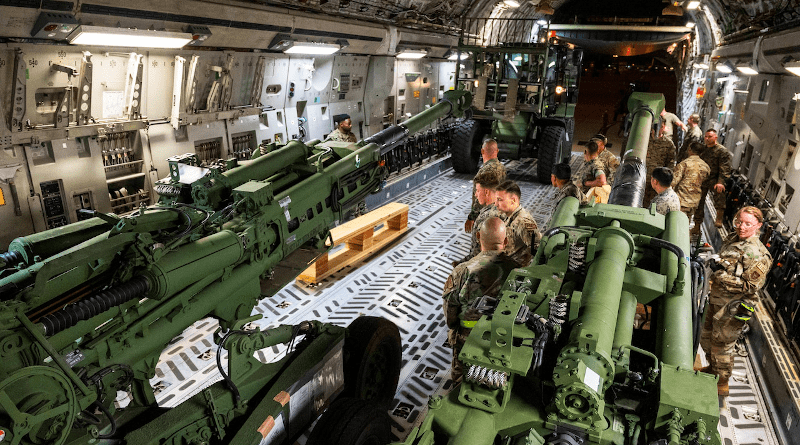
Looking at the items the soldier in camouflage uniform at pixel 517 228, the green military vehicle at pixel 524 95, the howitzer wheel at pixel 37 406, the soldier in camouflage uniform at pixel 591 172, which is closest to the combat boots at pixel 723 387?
the soldier in camouflage uniform at pixel 517 228

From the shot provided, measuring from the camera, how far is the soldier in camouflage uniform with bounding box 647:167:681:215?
5.89 meters

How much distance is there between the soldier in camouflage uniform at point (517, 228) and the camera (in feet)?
16.6

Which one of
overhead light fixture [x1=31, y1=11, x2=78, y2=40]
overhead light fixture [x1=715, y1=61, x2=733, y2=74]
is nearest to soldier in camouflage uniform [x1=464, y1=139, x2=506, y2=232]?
overhead light fixture [x1=31, y1=11, x2=78, y2=40]

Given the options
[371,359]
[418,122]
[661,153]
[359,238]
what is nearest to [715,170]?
[661,153]

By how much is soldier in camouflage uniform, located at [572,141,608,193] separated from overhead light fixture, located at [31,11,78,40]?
235 inches

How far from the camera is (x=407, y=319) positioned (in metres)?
5.96

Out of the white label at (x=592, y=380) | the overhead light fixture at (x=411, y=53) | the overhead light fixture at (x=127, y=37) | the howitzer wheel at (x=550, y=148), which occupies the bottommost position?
the howitzer wheel at (x=550, y=148)

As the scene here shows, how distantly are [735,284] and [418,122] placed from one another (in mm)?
3819

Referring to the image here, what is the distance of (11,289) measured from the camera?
8.01 feet

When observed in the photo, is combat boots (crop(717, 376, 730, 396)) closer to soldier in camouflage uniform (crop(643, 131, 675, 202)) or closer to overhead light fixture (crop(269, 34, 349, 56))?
soldier in camouflage uniform (crop(643, 131, 675, 202))

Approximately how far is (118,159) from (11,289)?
187 inches

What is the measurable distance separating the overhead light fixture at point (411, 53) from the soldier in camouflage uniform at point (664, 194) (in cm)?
728

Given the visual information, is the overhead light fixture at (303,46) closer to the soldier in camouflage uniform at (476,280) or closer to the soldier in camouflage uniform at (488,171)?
the soldier in camouflage uniform at (488,171)

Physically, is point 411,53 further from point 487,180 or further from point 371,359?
point 371,359
